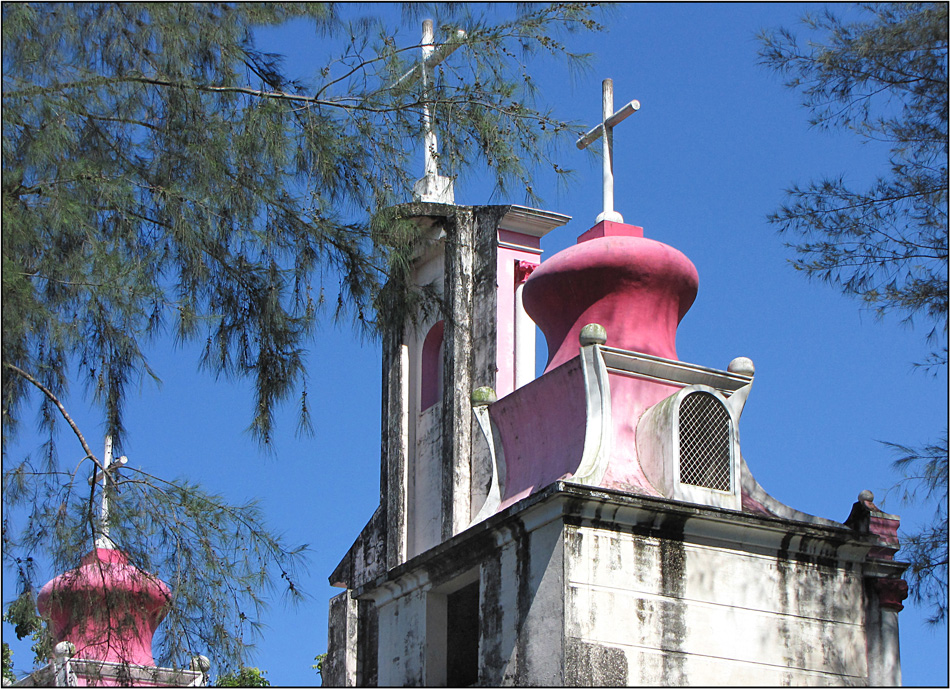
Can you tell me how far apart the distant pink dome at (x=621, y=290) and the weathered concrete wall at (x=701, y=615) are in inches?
70.9

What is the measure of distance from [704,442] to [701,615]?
131 centimetres

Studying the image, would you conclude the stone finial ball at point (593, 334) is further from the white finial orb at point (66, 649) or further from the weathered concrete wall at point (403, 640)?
the white finial orb at point (66, 649)

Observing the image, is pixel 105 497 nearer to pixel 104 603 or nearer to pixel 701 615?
pixel 104 603

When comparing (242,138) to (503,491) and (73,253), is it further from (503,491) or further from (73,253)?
(503,491)

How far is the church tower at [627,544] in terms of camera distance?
995 cm

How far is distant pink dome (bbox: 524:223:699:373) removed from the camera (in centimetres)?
1136

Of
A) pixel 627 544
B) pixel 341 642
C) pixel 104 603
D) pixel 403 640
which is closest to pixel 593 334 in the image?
pixel 627 544

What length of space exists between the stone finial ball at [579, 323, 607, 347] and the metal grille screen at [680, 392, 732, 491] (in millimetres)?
705

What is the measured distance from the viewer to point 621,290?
37.3 feet

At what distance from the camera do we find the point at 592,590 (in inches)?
389

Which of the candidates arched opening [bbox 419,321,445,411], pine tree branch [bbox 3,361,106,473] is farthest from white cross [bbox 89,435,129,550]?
arched opening [bbox 419,321,445,411]

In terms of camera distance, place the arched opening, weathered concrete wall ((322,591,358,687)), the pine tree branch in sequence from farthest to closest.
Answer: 1. weathered concrete wall ((322,591,358,687))
2. the arched opening
3. the pine tree branch

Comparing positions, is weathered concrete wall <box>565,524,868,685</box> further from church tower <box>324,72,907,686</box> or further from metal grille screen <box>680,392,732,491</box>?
metal grille screen <box>680,392,732,491</box>

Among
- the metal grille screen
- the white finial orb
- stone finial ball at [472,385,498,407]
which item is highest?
stone finial ball at [472,385,498,407]
